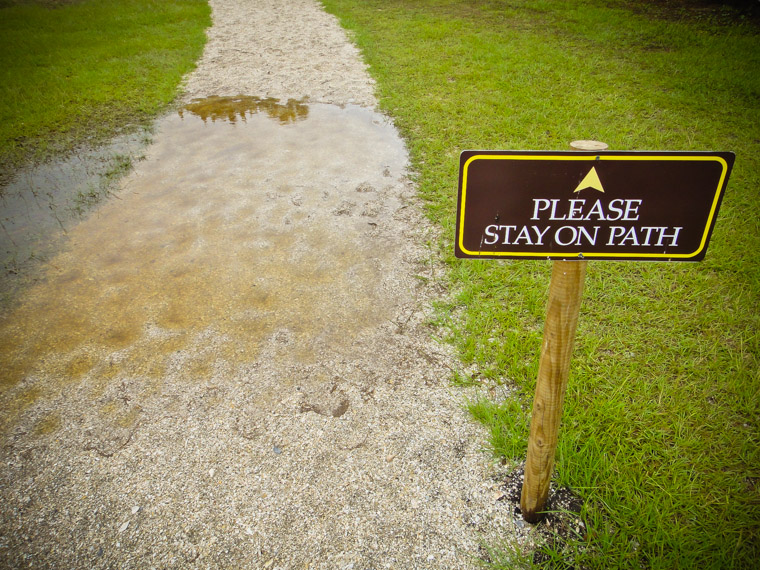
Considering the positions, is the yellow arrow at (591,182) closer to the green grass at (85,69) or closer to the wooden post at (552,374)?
the wooden post at (552,374)

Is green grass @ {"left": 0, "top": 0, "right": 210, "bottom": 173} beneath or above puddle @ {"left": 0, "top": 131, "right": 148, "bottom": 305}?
above

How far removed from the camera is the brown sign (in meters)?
1.19

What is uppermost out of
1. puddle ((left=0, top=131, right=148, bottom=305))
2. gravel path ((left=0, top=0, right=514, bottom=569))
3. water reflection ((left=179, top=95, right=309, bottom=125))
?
water reflection ((left=179, top=95, right=309, bottom=125))

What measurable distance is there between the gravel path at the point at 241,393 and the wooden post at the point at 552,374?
206 mm

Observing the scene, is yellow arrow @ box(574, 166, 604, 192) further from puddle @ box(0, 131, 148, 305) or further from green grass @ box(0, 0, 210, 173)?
green grass @ box(0, 0, 210, 173)

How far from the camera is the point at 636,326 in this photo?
2.69 meters

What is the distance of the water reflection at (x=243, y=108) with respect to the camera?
6.20 meters

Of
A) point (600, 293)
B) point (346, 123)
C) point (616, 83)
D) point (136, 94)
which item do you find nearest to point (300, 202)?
point (346, 123)

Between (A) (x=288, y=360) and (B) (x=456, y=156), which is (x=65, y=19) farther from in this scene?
(A) (x=288, y=360)

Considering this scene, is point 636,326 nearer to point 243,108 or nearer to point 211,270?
point 211,270

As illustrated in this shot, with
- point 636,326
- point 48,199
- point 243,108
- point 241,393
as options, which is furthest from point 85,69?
point 636,326

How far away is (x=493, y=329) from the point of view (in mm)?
2703

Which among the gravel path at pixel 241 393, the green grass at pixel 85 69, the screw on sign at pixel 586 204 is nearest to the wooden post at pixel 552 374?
the screw on sign at pixel 586 204

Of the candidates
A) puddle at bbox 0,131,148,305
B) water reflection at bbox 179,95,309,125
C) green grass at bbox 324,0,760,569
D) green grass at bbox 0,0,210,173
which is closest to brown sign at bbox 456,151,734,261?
green grass at bbox 324,0,760,569
